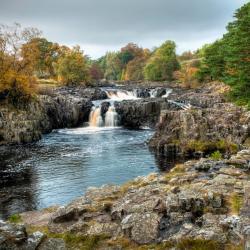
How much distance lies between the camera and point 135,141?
55.6 m

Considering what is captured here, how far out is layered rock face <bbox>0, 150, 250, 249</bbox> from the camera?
15062 millimetres

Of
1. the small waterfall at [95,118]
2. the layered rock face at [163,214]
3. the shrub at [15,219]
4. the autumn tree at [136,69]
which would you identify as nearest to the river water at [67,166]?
the shrub at [15,219]

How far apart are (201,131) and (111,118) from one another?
28.9 metres

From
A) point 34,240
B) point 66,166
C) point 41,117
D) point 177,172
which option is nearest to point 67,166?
point 66,166

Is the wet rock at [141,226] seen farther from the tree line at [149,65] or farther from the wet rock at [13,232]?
the tree line at [149,65]

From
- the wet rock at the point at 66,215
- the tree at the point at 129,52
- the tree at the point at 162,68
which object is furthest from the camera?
the tree at the point at 129,52

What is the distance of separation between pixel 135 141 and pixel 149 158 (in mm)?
11167

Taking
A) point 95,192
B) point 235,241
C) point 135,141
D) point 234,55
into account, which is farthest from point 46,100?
point 235,241

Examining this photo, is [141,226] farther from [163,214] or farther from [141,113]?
[141,113]

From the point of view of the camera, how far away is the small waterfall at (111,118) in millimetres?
72125

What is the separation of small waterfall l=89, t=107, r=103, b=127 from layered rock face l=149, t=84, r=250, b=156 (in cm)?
2255

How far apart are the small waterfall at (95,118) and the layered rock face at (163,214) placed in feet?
160

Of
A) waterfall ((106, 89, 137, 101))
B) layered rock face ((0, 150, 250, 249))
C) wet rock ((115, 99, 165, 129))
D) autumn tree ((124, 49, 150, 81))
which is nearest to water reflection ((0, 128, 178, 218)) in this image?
layered rock face ((0, 150, 250, 249))

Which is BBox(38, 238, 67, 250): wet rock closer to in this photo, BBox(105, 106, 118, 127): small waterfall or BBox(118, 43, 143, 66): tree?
BBox(105, 106, 118, 127): small waterfall
